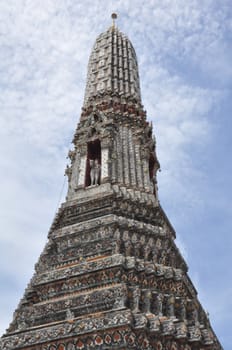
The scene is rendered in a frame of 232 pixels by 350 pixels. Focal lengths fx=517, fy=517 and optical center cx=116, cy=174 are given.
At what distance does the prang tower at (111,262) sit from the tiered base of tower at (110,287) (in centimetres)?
2

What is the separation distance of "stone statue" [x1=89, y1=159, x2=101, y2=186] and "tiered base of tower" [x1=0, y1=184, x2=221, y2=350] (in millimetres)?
624

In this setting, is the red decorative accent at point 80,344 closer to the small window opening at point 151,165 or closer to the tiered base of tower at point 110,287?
the tiered base of tower at point 110,287

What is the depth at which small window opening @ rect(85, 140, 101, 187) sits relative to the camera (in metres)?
16.0

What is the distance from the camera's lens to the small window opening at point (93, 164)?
52.6ft

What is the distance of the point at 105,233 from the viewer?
1338 centimetres

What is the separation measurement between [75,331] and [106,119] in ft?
29.5

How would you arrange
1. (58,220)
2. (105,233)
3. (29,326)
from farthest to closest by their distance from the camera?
(58,220) < (105,233) < (29,326)

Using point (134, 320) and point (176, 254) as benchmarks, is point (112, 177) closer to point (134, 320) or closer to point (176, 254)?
point (176, 254)

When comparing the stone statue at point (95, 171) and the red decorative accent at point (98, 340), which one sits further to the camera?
the stone statue at point (95, 171)

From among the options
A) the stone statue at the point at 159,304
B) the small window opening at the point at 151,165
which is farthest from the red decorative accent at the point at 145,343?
the small window opening at the point at 151,165

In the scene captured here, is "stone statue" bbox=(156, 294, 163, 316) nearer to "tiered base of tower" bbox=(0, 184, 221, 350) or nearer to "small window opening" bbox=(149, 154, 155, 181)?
"tiered base of tower" bbox=(0, 184, 221, 350)

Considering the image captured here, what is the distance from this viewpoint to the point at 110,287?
11.4 metres

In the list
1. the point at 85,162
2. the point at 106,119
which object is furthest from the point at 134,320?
the point at 106,119

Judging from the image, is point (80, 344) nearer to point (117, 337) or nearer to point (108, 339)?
point (108, 339)
